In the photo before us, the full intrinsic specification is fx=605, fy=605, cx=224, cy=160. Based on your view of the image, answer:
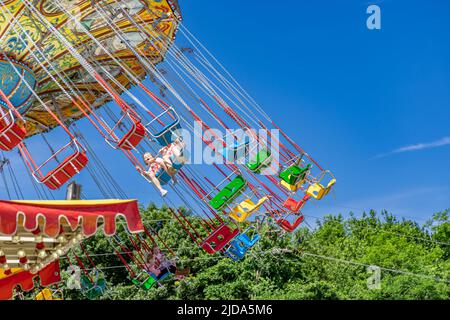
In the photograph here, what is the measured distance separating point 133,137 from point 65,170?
3.92 ft

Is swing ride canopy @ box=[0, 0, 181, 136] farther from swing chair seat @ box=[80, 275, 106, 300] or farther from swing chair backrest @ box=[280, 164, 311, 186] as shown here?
swing chair backrest @ box=[280, 164, 311, 186]

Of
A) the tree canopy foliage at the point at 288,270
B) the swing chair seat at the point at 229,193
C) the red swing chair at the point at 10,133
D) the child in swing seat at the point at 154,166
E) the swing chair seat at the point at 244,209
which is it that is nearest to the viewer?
the red swing chair at the point at 10,133

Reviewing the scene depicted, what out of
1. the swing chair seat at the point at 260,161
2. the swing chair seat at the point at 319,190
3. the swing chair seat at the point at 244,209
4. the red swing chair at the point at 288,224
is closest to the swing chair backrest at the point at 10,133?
the swing chair seat at the point at 244,209

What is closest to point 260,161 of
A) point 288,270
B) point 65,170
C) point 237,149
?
point 237,149

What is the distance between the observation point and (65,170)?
9.52 m

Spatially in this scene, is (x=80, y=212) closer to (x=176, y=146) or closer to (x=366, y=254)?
(x=176, y=146)

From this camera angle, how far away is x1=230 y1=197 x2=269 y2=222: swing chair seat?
10.2 metres

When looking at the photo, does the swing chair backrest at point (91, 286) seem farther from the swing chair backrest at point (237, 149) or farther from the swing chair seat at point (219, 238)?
the swing chair backrest at point (237, 149)

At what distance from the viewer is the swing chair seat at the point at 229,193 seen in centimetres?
1012

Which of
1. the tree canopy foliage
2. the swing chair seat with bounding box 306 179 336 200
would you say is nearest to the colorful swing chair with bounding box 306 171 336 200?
the swing chair seat with bounding box 306 179 336 200

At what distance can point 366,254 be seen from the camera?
2611 centimetres

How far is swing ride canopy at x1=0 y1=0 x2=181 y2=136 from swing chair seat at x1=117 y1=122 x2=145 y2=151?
2973 millimetres

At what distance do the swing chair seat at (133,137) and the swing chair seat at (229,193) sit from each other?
1655mm
